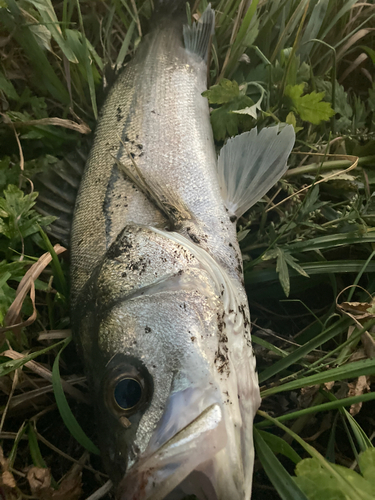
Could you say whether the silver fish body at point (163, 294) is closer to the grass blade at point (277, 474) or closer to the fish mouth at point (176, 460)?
the fish mouth at point (176, 460)

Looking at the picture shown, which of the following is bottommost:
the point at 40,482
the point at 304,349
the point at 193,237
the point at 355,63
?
the point at 40,482

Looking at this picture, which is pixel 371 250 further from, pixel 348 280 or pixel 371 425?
pixel 371 425

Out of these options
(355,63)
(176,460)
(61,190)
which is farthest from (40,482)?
(355,63)

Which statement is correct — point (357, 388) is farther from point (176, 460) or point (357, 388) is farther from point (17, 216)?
point (17, 216)

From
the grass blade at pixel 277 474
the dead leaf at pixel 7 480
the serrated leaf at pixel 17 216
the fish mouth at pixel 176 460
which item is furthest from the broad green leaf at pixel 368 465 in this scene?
the serrated leaf at pixel 17 216

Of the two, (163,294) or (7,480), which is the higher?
(163,294)

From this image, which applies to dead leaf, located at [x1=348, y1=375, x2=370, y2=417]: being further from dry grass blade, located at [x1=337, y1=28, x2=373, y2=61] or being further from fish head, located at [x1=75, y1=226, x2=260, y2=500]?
dry grass blade, located at [x1=337, y1=28, x2=373, y2=61]

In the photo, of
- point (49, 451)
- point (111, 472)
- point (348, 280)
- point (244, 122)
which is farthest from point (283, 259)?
point (49, 451)
